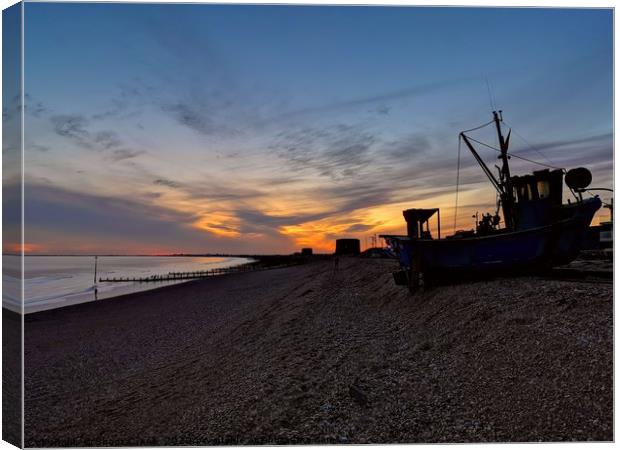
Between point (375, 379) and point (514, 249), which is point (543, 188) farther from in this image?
point (375, 379)

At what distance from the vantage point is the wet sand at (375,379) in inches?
231

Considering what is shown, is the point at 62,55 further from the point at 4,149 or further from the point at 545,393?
the point at 545,393

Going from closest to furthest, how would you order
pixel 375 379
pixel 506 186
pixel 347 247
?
1. pixel 375 379
2. pixel 506 186
3. pixel 347 247

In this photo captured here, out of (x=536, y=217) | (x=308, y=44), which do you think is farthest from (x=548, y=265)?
(x=308, y=44)

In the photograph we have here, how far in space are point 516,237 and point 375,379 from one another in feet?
28.5

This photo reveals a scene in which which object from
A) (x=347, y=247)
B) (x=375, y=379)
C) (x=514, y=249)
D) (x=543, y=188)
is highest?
(x=543, y=188)

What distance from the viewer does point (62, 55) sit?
24.5 ft

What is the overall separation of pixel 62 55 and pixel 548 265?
50.3 ft

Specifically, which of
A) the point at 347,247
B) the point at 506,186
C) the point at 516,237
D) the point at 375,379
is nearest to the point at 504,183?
the point at 506,186

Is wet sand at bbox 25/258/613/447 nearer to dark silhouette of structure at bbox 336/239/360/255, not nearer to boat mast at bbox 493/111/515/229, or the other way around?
boat mast at bbox 493/111/515/229

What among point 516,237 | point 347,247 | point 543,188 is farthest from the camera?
point 347,247

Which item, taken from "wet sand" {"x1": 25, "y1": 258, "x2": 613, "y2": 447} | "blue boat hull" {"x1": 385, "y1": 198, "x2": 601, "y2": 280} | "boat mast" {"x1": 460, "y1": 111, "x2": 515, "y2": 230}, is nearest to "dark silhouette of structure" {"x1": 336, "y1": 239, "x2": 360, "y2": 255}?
"boat mast" {"x1": 460, "y1": 111, "x2": 515, "y2": 230}

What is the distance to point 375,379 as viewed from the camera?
295 inches

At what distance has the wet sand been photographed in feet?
19.2
